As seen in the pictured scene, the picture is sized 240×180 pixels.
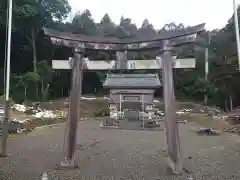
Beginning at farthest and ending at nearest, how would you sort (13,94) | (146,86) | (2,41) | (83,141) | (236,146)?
(2,41)
(13,94)
(146,86)
(83,141)
(236,146)

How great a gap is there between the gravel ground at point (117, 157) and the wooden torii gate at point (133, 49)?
80cm

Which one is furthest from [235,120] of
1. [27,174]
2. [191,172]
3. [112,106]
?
[27,174]

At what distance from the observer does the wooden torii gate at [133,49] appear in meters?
8.21

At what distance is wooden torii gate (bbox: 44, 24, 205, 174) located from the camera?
8.21 m

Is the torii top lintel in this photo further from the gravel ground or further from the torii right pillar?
the gravel ground

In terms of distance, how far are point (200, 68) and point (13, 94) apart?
2197 centimetres

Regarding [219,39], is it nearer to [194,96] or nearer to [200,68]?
[200,68]

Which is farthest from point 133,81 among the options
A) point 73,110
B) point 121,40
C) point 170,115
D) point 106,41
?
point 170,115

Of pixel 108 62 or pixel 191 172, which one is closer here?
pixel 191 172

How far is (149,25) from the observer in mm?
50250

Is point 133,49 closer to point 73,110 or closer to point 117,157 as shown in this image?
point 73,110

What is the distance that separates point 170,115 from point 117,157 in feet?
11.2

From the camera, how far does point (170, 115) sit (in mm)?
8383

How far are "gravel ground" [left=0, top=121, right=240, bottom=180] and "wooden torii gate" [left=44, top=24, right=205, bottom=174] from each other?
0.80 metres
